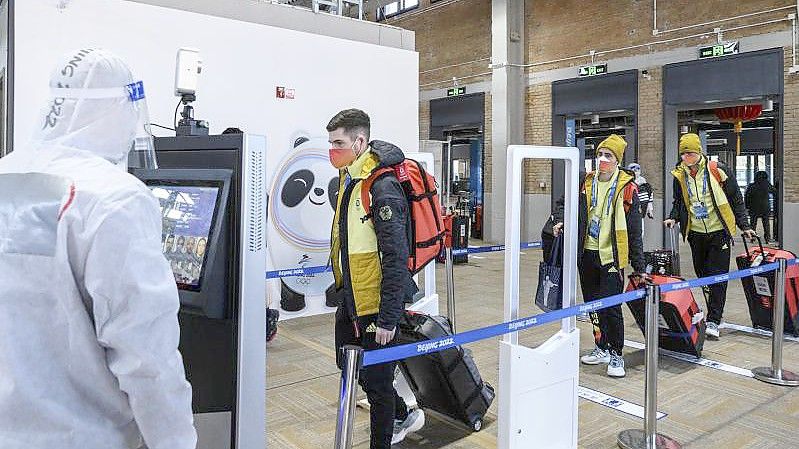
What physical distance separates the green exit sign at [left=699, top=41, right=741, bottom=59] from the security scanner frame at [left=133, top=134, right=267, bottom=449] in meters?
9.53

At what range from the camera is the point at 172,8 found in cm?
524

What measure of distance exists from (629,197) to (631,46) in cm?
788

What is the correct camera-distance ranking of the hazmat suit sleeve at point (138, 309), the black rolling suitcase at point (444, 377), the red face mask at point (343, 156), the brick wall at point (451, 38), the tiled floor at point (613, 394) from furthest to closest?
the brick wall at point (451, 38), the tiled floor at point (613, 394), the black rolling suitcase at point (444, 377), the red face mask at point (343, 156), the hazmat suit sleeve at point (138, 309)

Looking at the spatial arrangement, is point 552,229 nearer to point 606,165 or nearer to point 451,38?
point 606,165

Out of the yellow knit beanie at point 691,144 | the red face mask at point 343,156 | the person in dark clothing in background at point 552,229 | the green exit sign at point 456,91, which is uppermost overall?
the green exit sign at point 456,91

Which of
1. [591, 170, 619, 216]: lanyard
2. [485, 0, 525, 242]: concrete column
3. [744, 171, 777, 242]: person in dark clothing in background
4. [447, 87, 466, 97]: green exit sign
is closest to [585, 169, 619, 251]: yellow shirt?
[591, 170, 619, 216]: lanyard

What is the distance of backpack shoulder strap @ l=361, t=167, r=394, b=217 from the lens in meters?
2.50

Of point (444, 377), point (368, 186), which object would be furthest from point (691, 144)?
point (368, 186)

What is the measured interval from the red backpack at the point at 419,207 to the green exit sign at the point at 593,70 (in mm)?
9729

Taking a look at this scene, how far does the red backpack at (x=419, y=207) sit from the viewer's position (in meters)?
2.56

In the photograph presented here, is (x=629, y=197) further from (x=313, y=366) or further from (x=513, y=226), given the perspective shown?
(x=313, y=366)

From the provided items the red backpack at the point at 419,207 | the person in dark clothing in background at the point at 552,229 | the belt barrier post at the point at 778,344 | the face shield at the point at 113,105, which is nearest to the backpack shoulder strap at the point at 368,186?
the red backpack at the point at 419,207

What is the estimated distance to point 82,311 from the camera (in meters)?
1.21

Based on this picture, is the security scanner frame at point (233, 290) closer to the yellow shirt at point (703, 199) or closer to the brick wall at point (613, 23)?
the yellow shirt at point (703, 199)
